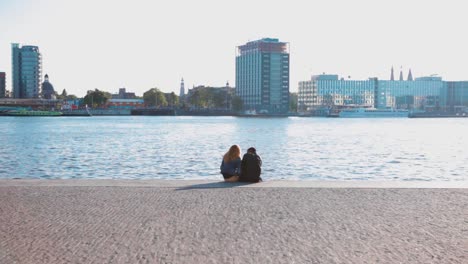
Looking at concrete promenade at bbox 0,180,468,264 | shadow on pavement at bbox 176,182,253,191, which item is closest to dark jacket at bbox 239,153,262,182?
shadow on pavement at bbox 176,182,253,191

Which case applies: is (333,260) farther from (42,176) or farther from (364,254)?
(42,176)

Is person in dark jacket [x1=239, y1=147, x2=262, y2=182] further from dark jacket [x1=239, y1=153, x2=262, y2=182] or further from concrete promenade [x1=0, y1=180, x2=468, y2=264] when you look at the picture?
concrete promenade [x1=0, y1=180, x2=468, y2=264]

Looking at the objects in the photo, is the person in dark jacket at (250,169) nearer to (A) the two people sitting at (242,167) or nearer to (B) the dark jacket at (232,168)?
(A) the two people sitting at (242,167)

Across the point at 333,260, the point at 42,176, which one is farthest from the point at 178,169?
the point at 333,260

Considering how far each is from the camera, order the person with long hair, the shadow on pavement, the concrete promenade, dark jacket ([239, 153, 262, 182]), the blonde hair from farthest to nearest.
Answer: the blonde hair → the person with long hair → dark jacket ([239, 153, 262, 182]) → the shadow on pavement → the concrete promenade

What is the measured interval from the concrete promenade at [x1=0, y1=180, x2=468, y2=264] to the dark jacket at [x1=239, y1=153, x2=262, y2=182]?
92cm

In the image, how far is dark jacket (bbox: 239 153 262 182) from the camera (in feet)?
52.7

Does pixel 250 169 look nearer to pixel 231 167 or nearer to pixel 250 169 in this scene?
pixel 250 169

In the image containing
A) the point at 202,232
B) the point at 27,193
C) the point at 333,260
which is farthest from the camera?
the point at 27,193

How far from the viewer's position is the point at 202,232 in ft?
31.3

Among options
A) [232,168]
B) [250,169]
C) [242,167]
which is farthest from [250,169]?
[232,168]

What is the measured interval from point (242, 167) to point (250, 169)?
0.24m

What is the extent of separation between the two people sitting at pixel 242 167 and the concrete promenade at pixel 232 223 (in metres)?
0.95

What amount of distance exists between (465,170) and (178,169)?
1528 cm
